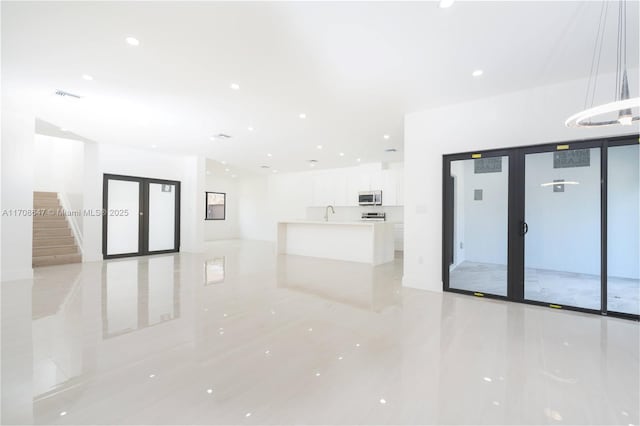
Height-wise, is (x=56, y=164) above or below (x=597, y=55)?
below

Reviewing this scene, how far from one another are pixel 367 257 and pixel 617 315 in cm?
414

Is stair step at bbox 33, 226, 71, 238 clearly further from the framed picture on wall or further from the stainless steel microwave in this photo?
the stainless steel microwave

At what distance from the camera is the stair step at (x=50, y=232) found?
273 inches

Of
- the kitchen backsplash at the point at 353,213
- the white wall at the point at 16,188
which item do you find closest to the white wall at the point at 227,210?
the kitchen backsplash at the point at 353,213

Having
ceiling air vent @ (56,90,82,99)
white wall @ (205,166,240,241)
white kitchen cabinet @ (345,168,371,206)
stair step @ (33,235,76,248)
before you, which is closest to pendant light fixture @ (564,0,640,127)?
ceiling air vent @ (56,90,82,99)

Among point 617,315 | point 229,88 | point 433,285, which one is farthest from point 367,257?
point 229,88

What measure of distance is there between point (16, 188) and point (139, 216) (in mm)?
3035

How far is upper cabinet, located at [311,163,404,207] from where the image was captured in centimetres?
910

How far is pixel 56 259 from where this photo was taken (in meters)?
6.56

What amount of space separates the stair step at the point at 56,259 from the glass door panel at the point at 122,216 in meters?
0.69

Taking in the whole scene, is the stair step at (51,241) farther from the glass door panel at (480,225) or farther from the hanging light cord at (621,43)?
the hanging light cord at (621,43)

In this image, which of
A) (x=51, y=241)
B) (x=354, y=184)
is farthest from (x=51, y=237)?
(x=354, y=184)

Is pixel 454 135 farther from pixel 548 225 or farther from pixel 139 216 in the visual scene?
pixel 139 216

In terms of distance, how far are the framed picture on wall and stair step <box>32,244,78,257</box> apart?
5.63 m
